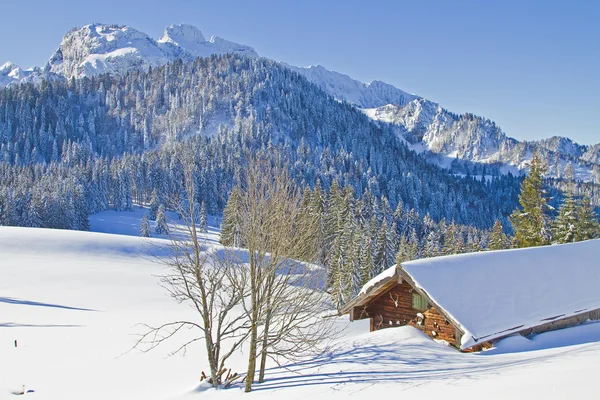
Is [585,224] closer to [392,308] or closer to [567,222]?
[567,222]

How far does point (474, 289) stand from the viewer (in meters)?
14.0

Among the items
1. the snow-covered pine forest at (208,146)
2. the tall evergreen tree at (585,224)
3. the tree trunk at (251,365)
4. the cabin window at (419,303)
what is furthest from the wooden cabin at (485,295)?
the snow-covered pine forest at (208,146)

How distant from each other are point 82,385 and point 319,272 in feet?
32.6

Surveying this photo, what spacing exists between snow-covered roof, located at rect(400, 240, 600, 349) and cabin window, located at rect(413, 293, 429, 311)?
1.29 metres

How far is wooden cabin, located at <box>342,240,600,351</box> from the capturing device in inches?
513

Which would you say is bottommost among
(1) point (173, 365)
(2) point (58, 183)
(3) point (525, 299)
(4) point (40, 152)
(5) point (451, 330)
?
(1) point (173, 365)

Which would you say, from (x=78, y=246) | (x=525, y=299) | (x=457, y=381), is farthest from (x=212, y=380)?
(x=78, y=246)

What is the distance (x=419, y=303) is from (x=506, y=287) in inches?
119

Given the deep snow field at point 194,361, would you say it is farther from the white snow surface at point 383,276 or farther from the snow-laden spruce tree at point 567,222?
the snow-laden spruce tree at point 567,222

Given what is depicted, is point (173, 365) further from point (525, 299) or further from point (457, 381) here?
point (525, 299)

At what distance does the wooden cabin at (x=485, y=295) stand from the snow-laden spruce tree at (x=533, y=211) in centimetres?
1252

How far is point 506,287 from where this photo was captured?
47.7ft

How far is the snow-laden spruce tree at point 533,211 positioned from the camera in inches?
1163

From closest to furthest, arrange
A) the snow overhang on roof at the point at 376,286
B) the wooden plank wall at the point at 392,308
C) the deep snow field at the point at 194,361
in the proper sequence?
the deep snow field at the point at 194,361 < the snow overhang on roof at the point at 376,286 < the wooden plank wall at the point at 392,308
